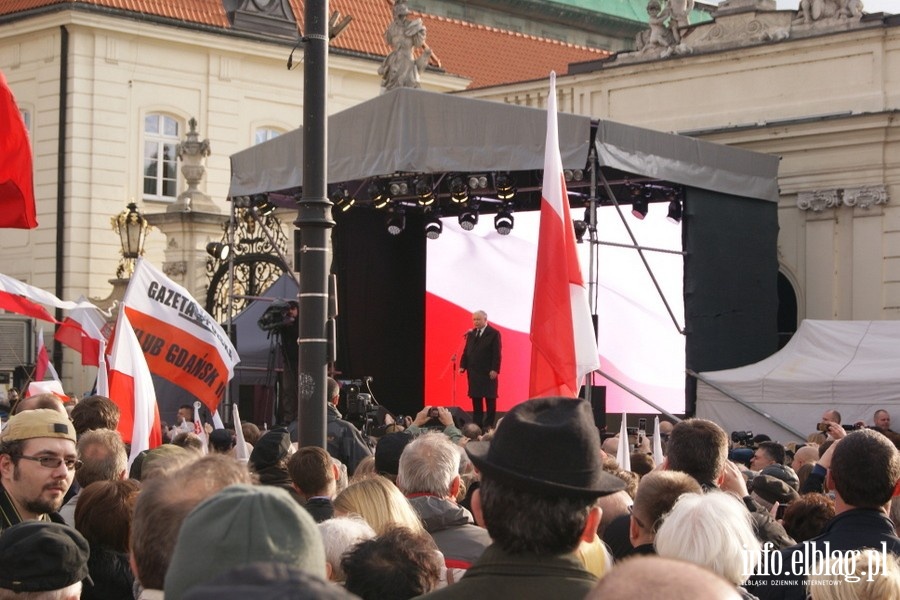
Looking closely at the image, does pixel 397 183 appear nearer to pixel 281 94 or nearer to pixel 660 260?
pixel 660 260

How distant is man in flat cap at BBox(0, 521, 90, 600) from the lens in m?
4.36

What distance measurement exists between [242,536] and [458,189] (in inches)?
645

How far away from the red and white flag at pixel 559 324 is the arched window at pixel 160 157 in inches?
944

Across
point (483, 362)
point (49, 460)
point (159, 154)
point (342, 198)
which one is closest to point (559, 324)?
point (49, 460)

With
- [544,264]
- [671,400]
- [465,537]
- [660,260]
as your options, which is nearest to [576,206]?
[660,260]

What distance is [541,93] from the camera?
24922 mm

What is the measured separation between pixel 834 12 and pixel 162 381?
1071 cm

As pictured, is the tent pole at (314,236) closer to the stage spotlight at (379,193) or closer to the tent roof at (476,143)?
the tent roof at (476,143)

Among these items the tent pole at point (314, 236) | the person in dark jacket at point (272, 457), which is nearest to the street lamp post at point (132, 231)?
the tent pole at point (314, 236)

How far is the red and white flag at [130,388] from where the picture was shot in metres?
10.2

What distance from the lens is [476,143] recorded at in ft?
57.0

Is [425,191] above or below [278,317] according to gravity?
above

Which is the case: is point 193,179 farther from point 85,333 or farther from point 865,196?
point 85,333

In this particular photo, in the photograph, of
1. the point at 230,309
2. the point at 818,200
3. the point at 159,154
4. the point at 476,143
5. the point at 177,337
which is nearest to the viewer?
the point at 177,337
